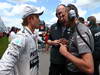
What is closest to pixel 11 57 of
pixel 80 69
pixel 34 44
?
pixel 34 44

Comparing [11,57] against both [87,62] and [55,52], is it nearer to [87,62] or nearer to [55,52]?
[87,62]

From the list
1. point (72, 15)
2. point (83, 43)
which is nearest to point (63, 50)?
point (83, 43)

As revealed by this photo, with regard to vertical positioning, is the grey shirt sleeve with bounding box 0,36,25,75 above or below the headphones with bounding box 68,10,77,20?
below

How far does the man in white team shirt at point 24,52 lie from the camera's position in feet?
13.1

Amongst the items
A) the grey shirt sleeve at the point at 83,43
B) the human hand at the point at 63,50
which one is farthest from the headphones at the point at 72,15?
the human hand at the point at 63,50

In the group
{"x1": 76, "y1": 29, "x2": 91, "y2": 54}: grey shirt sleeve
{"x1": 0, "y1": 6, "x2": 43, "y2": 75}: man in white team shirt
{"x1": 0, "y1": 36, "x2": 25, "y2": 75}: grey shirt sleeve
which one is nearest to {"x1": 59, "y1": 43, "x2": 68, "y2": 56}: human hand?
{"x1": 76, "y1": 29, "x2": 91, "y2": 54}: grey shirt sleeve

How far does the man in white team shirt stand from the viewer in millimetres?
3990

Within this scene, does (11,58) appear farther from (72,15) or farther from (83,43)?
(72,15)

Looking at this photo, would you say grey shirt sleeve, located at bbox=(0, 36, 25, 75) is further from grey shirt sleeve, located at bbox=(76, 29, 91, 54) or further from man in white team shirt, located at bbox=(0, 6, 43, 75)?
grey shirt sleeve, located at bbox=(76, 29, 91, 54)

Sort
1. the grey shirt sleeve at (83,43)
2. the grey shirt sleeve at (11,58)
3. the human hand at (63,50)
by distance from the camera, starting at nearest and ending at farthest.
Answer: the grey shirt sleeve at (11,58)
the grey shirt sleeve at (83,43)
the human hand at (63,50)

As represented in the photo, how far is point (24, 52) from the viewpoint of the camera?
4.14 m

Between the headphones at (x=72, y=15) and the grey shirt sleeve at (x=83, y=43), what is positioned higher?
the headphones at (x=72, y=15)

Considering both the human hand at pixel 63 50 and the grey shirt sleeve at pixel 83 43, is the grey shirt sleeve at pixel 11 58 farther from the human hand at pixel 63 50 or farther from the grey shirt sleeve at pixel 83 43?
the grey shirt sleeve at pixel 83 43

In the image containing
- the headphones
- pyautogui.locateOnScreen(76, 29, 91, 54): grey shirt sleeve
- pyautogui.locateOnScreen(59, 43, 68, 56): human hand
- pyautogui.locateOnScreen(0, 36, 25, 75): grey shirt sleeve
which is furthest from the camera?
the headphones
